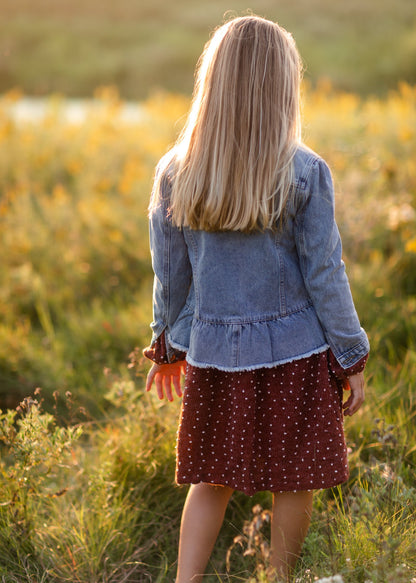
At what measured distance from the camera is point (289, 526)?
1.80 meters

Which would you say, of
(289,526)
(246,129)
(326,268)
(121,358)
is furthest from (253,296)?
(121,358)

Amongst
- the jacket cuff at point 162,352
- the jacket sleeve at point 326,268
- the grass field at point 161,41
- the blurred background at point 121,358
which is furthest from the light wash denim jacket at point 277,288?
the grass field at point 161,41

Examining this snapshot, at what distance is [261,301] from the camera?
1729 millimetres

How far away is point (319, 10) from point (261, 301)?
22.1m

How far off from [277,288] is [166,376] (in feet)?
1.81

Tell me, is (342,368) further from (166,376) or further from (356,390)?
(166,376)

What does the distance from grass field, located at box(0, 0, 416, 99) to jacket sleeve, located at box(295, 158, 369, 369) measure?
534 inches

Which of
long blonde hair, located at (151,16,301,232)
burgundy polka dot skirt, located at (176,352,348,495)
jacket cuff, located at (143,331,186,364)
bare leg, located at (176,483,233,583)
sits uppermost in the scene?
long blonde hair, located at (151,16,301,232)

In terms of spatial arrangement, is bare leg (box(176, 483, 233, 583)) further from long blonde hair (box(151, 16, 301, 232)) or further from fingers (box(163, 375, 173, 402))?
Answer: long blonde hair (box(151, 16, 301, 232))

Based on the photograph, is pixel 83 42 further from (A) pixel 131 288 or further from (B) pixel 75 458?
(B) pixel 75 458

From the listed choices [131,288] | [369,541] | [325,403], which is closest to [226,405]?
[325,403]

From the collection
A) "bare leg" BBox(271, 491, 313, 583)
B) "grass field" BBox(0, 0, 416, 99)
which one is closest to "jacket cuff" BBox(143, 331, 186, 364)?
"bare leg" BBox(271, 491, 313, 583)

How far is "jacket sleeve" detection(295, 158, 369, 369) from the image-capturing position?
1.64 meters

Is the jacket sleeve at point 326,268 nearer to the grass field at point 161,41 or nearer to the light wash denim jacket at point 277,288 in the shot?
the light wash denim jacket at point 277,288
